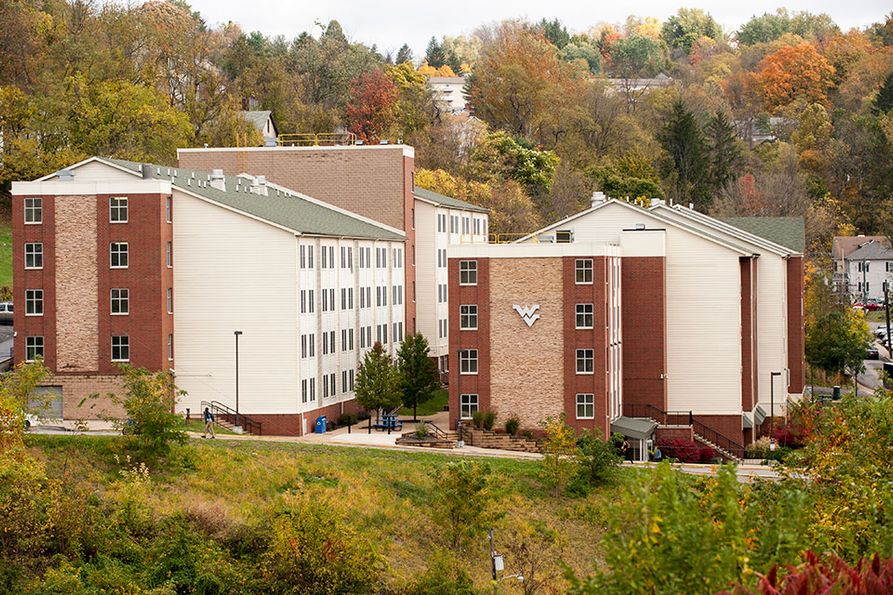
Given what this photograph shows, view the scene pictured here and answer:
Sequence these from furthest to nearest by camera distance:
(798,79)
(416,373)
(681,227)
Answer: (798,79) → (416,373) → (681,227)

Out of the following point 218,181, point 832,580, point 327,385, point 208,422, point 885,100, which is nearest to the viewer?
point 832,580

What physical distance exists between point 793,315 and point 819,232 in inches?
2121

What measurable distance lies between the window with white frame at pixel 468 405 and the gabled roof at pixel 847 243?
91.4m

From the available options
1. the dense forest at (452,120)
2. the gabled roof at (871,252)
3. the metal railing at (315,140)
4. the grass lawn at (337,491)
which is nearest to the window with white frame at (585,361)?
the grass lawn at (337,491)

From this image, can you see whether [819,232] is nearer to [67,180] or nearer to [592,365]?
[592,365]

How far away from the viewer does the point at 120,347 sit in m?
63.5

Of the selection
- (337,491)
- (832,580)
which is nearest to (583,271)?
(337,491)

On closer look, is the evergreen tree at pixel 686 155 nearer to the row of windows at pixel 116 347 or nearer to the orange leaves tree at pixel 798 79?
the orange leaves tree at pixel 798 79

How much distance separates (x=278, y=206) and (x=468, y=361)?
13.9 metres

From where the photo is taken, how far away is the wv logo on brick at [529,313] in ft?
213

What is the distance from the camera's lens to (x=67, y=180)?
211ft

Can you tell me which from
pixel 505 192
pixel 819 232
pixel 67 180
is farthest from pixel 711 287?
pixel 819 232

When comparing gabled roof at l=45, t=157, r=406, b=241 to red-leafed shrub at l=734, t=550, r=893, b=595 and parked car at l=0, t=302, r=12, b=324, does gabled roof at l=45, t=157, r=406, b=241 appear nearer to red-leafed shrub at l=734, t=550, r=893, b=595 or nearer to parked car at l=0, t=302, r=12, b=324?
parked car at l=0, t=302, r=12, b=324

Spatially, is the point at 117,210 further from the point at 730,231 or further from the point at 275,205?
the point at 730,231
